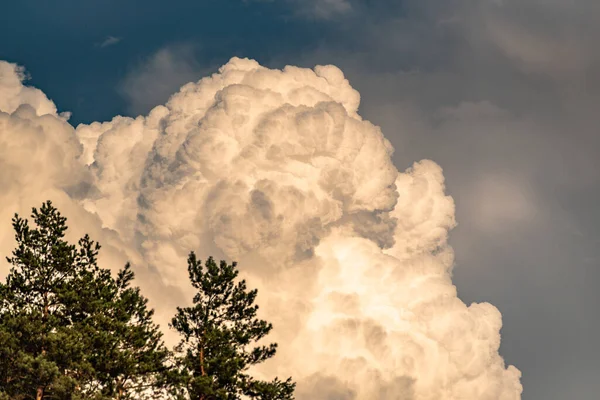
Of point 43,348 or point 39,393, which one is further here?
point 43,348

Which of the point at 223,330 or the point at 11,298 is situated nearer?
the point at 11,298

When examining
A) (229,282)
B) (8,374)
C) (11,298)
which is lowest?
(8,374)

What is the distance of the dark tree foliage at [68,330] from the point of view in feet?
188

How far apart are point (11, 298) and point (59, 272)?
380 cm

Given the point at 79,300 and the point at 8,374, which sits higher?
the point at 79,300

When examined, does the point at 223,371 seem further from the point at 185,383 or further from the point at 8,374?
the point at 8,374

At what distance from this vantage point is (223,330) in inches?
2544

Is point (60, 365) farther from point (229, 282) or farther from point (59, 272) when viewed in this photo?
point (229, 282)

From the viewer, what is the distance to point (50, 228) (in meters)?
63.6

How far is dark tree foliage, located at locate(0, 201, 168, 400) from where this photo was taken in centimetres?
5744

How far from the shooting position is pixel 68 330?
59.8 metres

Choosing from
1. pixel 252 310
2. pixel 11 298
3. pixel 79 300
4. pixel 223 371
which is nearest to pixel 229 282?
pixel 252 310

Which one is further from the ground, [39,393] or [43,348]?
[43,348]

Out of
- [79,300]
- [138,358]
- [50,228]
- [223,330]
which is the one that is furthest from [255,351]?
[50,228]
